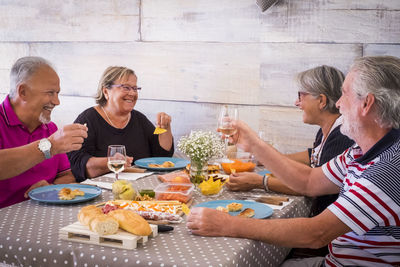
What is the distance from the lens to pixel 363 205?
1.43 m

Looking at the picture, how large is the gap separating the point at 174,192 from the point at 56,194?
535mm

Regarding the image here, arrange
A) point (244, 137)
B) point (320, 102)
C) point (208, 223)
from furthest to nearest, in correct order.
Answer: point (320, 102) → point (244, 137) → point (208, 223)

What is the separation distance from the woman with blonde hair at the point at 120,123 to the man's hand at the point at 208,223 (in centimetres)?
163

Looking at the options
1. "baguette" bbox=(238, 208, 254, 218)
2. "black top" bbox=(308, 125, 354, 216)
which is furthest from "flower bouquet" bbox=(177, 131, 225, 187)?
"black top" bbox=(308, 125, 354, 216)

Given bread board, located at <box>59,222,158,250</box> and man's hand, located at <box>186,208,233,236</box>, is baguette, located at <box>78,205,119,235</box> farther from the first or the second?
man's hand, located at <box>186,208,233,236</box>

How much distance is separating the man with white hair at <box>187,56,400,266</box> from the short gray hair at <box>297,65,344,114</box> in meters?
0.86

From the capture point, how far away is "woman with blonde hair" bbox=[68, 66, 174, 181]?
3.17 metres

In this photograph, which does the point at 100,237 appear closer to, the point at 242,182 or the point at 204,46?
the point at 242,182

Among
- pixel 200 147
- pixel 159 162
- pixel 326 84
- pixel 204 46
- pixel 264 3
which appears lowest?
pixel 159 162

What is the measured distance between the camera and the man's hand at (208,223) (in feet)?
4.98

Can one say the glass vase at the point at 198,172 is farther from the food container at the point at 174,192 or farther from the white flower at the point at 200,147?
the food container at the point at 174,192

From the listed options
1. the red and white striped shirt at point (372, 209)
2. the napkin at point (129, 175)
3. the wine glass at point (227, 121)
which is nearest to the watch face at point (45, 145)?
the napkin at point (129, 175)

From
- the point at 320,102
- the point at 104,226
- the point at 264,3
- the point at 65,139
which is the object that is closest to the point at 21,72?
the point at 65,139

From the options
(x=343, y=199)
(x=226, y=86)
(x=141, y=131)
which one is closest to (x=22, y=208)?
(x=343, y=199)
